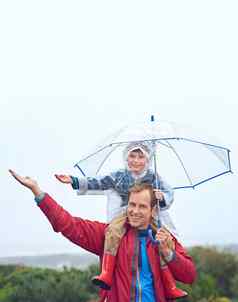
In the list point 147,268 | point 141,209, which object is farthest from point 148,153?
point 147,268

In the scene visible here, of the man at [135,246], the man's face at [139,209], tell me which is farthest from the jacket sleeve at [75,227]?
the man's face at [139,209]

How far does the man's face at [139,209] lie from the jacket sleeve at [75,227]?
22 cm

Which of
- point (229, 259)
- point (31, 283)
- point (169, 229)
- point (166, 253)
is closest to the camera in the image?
point (166, 253)

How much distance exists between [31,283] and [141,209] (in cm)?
697

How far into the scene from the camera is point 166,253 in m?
3.89

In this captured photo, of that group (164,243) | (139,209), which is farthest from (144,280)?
(139,209)

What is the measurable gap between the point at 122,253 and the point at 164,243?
10.0 inches

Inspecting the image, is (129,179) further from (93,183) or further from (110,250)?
(110,250)

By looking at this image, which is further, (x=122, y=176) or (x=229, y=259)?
(x=229, y=259)

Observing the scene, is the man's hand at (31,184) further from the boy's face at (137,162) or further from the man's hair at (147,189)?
the boy's face at (137,162)

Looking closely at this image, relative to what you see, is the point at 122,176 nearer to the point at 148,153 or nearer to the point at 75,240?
the point at 148,153

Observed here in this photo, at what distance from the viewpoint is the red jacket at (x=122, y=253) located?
3891mm

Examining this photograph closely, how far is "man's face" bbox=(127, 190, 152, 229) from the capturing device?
3.97 m

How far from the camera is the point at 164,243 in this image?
3877 millimetres
